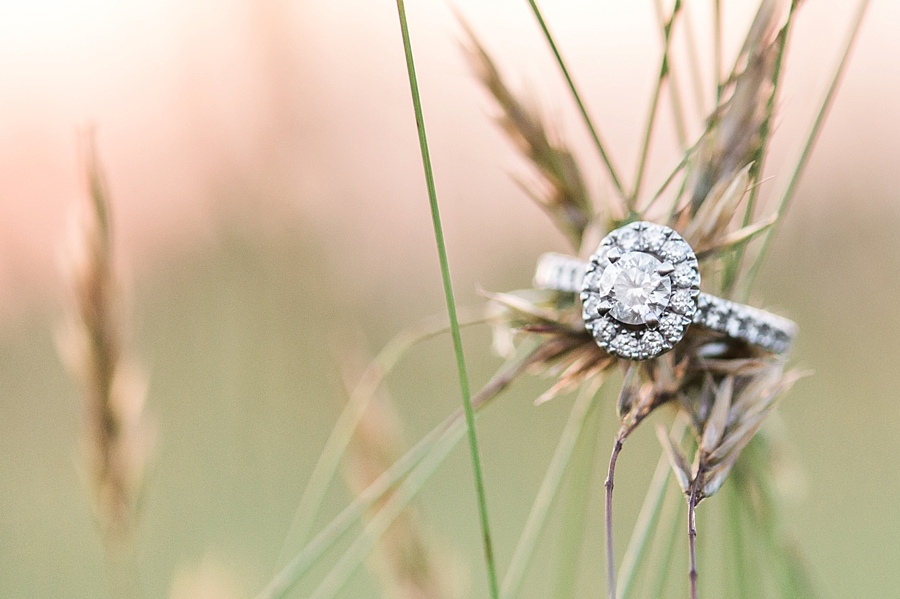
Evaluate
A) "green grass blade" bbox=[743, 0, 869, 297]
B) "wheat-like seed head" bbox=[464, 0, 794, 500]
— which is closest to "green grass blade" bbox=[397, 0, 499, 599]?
"wheat-like seed head" bbox=[464, 0, 794, 500]

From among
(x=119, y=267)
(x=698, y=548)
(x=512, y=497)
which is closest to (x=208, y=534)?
(x=512, y=497)

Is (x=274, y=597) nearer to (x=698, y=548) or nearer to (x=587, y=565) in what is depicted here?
(x=698, y=548)

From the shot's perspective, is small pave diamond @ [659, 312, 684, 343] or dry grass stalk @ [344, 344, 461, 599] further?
dry grass stalk @ [344, 344, 461, 599]

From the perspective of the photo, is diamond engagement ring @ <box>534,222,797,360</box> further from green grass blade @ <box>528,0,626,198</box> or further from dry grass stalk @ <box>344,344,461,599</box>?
dry grass stalk @ <box>344,344,461,599</box>

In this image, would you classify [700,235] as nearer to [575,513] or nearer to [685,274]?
[685,274]

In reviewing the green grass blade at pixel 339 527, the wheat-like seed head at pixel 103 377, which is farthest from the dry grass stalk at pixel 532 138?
the wheat-like seed head at pixel 103 377

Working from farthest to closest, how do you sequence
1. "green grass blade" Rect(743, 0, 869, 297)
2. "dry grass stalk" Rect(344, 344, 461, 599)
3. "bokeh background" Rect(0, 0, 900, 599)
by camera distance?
"bokeh background" Rect(0, 0, 900, 599) < "dry grass stalk" Rect(344, 344, 461, 599) < "green grass blade" Rect(743, 0, 869, 297)

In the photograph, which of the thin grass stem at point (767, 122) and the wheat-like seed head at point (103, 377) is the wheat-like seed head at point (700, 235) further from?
the wheat-like seed head at point (103, 377)
